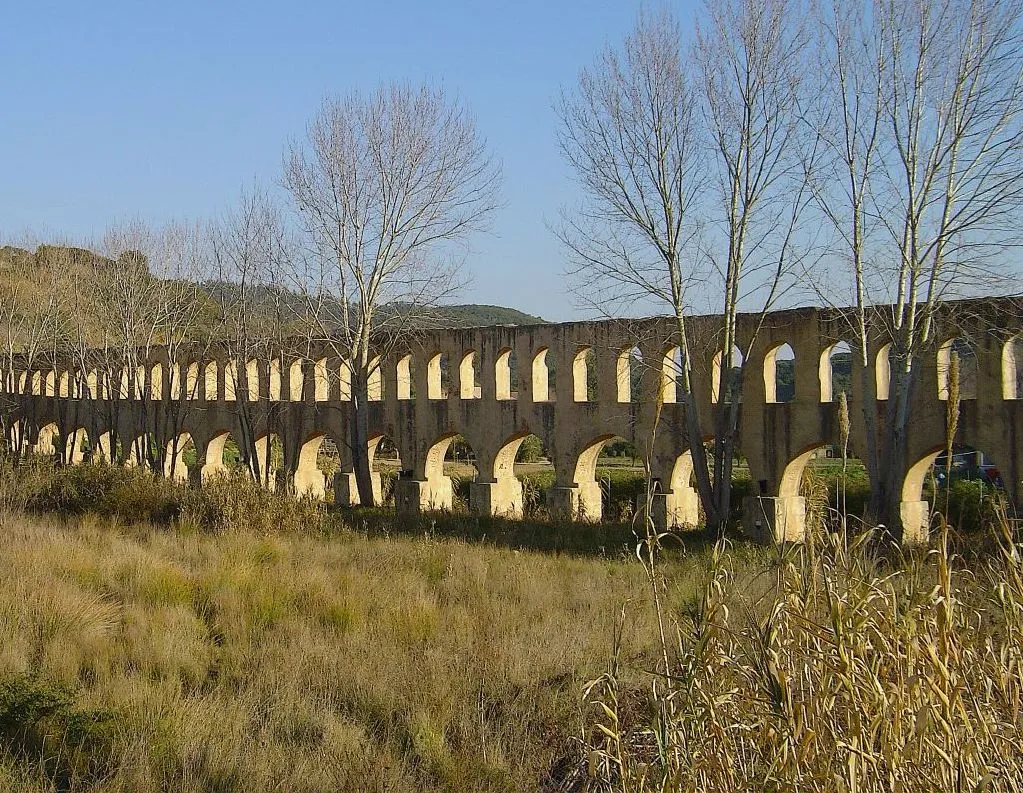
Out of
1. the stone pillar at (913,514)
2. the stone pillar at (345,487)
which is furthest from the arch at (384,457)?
the stone pillar at (913,514)

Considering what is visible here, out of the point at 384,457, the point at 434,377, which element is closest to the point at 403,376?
the point at 434,377

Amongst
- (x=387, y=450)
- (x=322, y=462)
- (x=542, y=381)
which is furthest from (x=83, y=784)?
(x=387, y=450)

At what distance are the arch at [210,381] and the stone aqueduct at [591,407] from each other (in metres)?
0.55

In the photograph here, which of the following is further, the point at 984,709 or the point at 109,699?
the point at 109,699

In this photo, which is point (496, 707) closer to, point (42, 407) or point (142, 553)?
point (142, 553)

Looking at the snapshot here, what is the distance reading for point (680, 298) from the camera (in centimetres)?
1467

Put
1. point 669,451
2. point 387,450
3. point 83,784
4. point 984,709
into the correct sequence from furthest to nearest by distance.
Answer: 1. point 387,450
2. point 669,451
3. point 83,784
4. point 984,709

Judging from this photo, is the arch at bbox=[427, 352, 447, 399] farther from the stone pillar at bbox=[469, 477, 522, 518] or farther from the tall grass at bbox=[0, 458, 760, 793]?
the tall grass at bbox=[0, 458, 760, 793]

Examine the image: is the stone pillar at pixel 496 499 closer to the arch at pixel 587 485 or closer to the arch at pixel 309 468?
the arch at pixel 587 485

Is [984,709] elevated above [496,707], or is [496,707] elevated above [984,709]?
[984,709]

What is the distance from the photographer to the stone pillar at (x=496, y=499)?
19312mm

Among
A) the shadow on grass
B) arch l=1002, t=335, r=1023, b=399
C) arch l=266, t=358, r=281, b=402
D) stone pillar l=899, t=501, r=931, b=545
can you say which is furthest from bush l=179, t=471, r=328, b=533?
arch l=1002, t=335, r=1023, b=399

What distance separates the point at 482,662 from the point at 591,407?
1145 centimetres

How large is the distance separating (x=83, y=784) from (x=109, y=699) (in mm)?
1214
